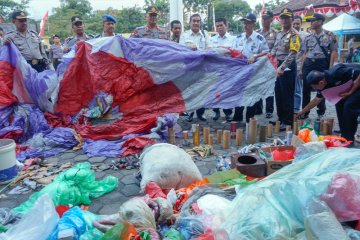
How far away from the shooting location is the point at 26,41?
545cm

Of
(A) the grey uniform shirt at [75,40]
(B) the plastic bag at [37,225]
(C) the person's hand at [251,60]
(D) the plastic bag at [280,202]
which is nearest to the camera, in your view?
(D) the plastic bag at [280,202]

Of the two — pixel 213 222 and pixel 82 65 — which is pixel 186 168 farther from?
pixel 82 65

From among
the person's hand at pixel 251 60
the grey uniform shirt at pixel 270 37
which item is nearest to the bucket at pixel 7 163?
the person's hand at pixel 251 60

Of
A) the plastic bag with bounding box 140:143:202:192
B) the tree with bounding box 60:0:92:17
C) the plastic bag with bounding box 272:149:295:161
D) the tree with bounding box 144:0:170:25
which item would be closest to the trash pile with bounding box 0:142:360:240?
the plastic bag with bounding box 140:143:202:192

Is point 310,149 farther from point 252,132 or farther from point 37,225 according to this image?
point 37,225

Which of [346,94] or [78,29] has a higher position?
[78,29]

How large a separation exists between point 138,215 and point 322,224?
1.08 m

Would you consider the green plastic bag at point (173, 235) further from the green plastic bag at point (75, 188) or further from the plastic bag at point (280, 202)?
the green plastic bag at point (75, 188)

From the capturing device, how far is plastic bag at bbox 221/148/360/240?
1789mm

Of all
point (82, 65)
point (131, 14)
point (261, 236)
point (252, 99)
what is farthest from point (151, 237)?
point (131, 14)

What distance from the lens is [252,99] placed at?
4988 millimetres

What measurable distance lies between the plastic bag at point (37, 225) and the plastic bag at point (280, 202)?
3.45ft

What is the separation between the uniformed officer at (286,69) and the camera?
5086 mm

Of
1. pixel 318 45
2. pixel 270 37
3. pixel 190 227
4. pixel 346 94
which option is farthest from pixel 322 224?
pixel 318 45
